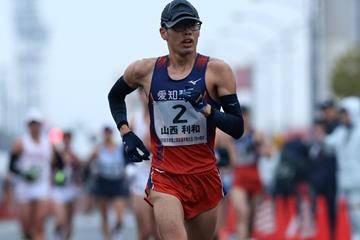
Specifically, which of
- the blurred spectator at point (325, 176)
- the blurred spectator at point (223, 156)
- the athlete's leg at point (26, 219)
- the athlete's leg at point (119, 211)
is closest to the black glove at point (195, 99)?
the blurred spectator at point (223, 156)

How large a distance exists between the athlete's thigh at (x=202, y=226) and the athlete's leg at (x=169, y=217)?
22cm

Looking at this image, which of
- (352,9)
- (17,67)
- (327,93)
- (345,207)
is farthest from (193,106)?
(17,67)

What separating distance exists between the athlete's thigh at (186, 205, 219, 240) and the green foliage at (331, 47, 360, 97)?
132ft

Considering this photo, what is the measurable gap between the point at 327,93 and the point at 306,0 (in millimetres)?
16452

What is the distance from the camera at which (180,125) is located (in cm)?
932

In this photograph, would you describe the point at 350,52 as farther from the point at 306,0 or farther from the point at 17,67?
the point at 17,67

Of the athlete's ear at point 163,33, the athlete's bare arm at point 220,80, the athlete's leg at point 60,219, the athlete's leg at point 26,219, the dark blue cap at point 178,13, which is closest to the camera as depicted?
the dark blue cap at point 178,13

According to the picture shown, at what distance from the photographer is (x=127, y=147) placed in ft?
31.4

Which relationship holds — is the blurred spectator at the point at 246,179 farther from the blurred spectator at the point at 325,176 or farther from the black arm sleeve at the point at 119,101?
the black arm sleeve at the point at 119,101

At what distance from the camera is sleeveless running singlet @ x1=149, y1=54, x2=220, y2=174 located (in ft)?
30.4

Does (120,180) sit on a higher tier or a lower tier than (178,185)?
lower

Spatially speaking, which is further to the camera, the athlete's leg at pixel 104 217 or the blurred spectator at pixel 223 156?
the athlete's leg at pixel 104 217

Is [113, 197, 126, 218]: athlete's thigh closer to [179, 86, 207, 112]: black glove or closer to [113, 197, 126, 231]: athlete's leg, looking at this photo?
[113, 197, 126, 231]: athlete's leg

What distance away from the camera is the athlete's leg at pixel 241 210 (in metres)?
18.5
